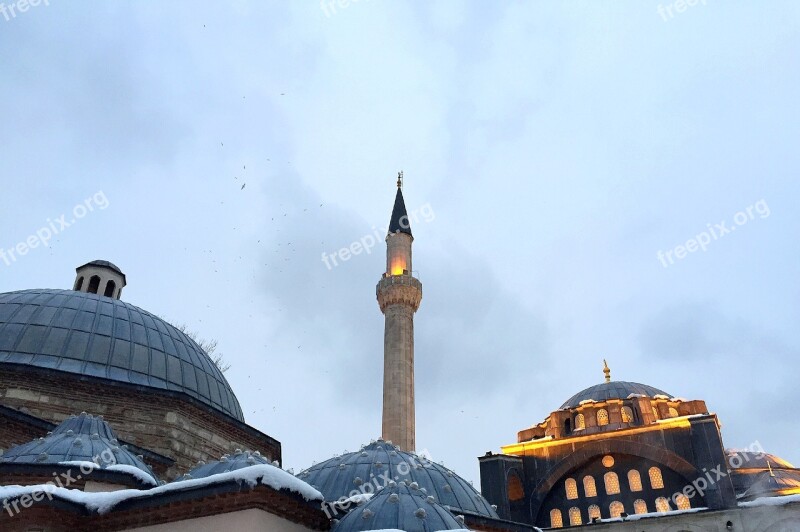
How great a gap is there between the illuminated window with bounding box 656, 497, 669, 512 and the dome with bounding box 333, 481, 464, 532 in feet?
65.1

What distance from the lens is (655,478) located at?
25656mm

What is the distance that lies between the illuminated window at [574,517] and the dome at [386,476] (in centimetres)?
1673

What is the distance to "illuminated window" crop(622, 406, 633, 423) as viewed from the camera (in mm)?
27219

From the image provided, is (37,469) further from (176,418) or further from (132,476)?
(176,418)

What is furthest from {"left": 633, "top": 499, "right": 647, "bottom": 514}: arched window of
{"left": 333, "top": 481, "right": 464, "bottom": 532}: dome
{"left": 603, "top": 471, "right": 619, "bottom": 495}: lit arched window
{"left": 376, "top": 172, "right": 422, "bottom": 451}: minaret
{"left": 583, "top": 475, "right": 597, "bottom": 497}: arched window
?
{"left": 333, "top": 481, "right": 464, "bottom": 532}: dome

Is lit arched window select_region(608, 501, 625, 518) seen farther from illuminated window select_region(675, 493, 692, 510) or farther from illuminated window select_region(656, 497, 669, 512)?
illuminated window select_region(675, 493, 692, 510)

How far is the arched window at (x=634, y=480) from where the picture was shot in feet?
84.5

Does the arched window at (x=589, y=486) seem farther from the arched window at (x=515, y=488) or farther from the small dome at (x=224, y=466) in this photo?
the small dome at (x=224, y=466)

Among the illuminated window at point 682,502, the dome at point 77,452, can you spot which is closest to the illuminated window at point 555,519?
the illuminated window at point 682,502

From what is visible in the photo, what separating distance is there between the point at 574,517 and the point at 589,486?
Answer: 1.36 metres

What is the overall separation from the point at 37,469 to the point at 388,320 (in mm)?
16858

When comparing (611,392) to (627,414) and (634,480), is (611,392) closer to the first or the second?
(627,414)

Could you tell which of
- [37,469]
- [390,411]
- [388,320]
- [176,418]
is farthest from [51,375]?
[388,320]

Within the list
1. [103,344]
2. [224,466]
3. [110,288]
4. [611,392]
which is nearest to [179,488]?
A: [224,466]
